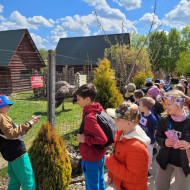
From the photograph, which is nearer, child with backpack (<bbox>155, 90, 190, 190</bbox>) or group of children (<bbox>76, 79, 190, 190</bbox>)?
group of children (<bbox>76, 79, 190, 190</bbox>)

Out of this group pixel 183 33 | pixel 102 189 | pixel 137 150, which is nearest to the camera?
pixel 137 150

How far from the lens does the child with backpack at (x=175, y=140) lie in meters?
2.12

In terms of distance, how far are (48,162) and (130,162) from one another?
58.7 inches

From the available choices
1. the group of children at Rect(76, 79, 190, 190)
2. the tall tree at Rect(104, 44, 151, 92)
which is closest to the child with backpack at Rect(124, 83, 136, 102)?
the tall tree at Rect(104, 44, 151, 92)

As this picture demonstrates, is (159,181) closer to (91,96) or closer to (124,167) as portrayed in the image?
(124,167)

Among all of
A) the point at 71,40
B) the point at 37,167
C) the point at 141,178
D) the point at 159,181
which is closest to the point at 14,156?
the point at 37,167

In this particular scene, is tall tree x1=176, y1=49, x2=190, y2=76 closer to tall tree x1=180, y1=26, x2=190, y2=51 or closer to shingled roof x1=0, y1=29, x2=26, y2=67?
tall tree x1=180, y1=26, x2=190, y2=51

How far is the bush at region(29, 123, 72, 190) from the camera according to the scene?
2.70 m

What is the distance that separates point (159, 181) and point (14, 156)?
6.65 ft

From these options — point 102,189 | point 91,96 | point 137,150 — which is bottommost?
point 102,189

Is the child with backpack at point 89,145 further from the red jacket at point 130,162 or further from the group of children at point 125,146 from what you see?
the red jacket at point 130,162

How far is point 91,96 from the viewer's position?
2.43 meters

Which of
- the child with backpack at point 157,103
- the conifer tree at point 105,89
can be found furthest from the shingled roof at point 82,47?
the child with backpack at point 157,103

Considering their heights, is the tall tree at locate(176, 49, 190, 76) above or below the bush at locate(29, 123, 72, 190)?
above
